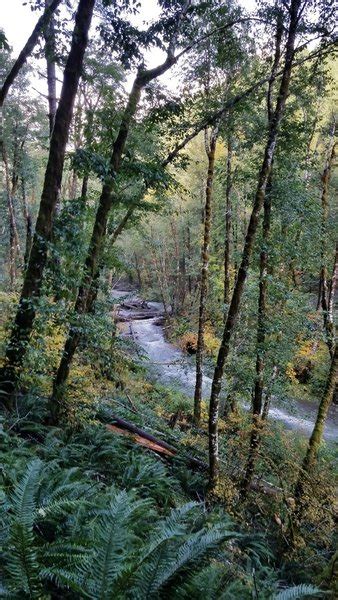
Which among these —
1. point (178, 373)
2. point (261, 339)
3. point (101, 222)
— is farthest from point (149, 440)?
point (178, 373)

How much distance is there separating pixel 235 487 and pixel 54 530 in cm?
517

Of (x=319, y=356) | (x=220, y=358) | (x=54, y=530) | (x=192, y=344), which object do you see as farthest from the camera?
(x=192, y=344)

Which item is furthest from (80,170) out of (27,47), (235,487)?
(235,487)

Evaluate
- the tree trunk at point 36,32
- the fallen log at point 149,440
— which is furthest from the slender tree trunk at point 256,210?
the tree trunk at point 36,32

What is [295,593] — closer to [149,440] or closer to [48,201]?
[48,201]

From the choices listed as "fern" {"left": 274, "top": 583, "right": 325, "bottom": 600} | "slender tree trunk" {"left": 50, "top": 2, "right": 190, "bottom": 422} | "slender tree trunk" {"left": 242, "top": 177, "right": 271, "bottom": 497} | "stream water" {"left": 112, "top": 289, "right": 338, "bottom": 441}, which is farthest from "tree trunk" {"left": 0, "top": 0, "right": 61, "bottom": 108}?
"fern" {"left": 274, "top": 583, "right": 325, "bottom": 600}

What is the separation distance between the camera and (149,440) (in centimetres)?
864

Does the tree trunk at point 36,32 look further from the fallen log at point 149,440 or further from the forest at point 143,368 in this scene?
the fallen log at point 149,440

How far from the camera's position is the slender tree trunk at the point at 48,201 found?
222 inches

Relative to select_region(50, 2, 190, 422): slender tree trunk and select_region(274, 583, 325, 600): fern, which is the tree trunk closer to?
select_region(50, 2, 190, 422): slender tree trunk

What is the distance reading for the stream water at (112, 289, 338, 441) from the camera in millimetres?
14773

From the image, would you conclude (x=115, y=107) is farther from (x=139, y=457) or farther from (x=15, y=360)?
(x=139, y=457)

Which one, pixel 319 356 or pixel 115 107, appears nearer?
pixel 115 107

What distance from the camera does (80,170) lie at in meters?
6.15
